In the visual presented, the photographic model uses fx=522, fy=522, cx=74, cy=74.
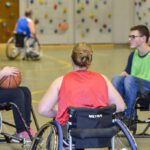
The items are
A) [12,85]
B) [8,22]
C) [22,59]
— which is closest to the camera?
[12,85]

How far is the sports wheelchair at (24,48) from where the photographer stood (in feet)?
45.3

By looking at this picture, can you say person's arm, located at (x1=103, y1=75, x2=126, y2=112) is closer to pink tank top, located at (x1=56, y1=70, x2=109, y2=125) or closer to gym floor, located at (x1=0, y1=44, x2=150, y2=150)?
pink tank top, located at (x1=56, y1=70, x2=109, y2=125)

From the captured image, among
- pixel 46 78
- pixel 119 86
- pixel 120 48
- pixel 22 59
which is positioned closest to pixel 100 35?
pixel 120 48

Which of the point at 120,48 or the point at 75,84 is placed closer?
the point at 75,84

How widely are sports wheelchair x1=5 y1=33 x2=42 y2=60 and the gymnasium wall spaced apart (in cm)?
453

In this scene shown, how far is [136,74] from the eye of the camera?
5.73 m

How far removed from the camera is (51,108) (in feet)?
13.0

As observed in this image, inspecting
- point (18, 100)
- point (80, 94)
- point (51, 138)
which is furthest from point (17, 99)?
point (80, 94)

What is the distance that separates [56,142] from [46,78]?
274 inches

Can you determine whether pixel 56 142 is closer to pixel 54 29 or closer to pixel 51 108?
pixel 51 108

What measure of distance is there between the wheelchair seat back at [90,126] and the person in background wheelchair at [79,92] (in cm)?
13

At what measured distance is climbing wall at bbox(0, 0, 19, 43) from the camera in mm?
18250

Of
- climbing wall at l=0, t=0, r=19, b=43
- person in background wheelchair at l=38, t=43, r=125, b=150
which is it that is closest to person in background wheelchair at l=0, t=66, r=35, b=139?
person in background wheelchair at l=38, t=43, r=125, b=150

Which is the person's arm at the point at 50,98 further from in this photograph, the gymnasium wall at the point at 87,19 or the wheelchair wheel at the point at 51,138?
the gymnasium wall at the point at 87,19
